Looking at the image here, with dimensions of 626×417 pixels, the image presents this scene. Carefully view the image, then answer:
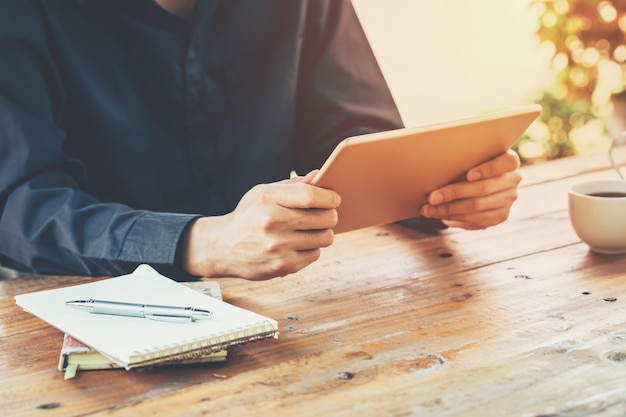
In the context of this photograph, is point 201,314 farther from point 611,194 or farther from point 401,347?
point 611,194

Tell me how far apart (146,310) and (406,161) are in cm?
42

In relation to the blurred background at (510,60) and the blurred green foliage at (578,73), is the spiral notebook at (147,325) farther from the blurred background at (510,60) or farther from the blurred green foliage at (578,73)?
the blurred background at (510,60)

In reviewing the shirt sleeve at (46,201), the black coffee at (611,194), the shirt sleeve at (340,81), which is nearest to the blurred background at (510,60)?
the shirt sleeve at (340,81)

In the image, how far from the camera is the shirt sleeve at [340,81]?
173cm

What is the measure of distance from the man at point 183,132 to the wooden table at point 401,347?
0.08m

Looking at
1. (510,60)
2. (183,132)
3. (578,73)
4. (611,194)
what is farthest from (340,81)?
(510,60)

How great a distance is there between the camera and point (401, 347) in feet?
3.03

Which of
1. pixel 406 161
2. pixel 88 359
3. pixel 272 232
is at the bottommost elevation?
pixel 88 359

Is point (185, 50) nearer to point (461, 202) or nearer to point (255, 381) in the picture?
point (461, 202)

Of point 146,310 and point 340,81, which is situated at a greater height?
point 340,81

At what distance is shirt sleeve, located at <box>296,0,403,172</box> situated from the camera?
5.69 feet

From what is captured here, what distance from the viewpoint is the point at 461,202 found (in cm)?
133

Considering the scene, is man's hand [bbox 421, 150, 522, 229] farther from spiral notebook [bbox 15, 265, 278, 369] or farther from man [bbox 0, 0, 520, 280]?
spiral notebook [bbox 15, 265, 278, 369]

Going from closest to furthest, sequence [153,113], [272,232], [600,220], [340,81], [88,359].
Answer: [88,359] → [272,232] → [600,220] → [153,113] → [340,81]
